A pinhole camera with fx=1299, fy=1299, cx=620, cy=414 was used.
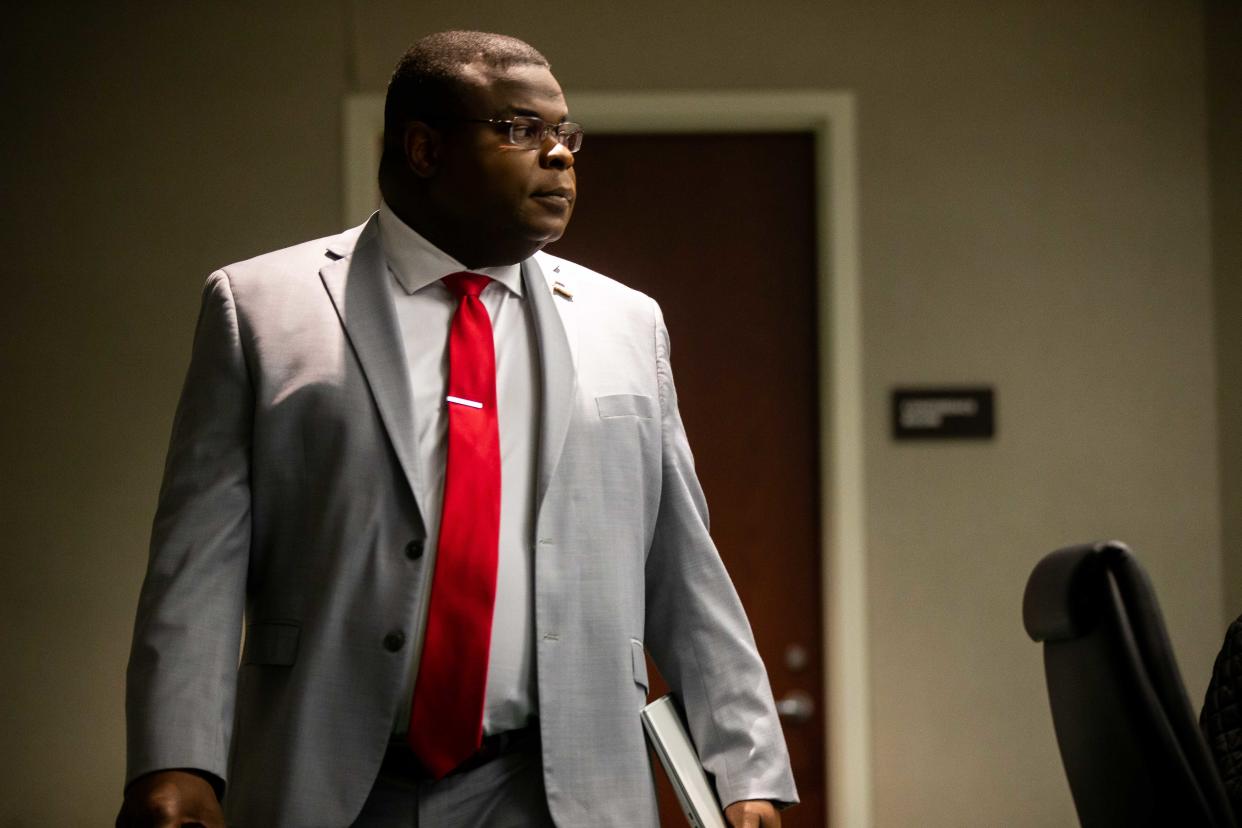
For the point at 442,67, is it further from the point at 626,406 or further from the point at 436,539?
the point at 436,539

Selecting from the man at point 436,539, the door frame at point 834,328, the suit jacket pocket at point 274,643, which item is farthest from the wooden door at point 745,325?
the suit jacket pocket at point 274,643

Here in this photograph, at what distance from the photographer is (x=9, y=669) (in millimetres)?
3125

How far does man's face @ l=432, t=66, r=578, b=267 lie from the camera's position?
1552 mm

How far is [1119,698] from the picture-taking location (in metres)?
1.08

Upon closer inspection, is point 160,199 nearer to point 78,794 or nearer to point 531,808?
point 78,794

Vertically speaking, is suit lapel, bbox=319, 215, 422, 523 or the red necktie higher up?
suit lapel, bbox=319, 215, 422, 523

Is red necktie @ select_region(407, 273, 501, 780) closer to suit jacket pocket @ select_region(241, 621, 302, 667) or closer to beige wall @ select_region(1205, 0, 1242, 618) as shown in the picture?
suit jacket pocket @ select_region(241, 621, 302, 667)

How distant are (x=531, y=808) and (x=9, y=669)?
2168 mm

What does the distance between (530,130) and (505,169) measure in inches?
2.2

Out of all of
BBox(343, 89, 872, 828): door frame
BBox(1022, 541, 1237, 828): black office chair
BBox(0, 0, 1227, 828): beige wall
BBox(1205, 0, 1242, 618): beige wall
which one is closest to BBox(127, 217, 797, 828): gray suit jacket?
BBox(1022, 541, 1237, 828): black office chair

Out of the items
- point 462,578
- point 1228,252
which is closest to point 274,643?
point 462,578

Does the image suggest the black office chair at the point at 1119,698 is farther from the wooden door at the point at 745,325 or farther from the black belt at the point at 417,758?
the wooden door at the point at 745,325

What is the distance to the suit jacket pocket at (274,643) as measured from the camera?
1.42 meters

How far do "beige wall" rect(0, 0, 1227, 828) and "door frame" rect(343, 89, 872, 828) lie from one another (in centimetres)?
5
